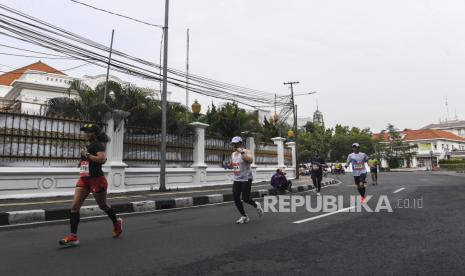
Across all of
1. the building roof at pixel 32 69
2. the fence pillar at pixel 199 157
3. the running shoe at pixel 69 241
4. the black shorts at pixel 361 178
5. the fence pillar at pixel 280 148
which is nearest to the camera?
the running shoe at pixel 69 241

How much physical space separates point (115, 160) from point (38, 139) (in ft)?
7.89

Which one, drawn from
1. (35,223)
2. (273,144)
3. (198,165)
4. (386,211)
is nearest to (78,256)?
(35,223)

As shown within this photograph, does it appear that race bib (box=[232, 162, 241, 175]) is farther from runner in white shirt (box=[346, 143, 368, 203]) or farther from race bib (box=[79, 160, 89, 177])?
runner in white shirt (box=[346, 143, 368, 203])

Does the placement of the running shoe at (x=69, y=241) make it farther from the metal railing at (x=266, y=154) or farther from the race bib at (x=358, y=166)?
the metal railing at (x=266, y=154)

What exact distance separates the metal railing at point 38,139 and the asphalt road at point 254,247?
444cm

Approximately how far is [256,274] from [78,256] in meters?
2.14

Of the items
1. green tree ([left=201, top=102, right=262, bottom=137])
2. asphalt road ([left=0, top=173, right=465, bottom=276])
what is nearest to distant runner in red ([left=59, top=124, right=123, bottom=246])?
asphalt road ([left=0, top=173, right=465, bottom=276])

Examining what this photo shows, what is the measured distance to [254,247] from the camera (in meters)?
4.38

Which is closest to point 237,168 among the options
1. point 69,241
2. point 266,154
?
point 69,241

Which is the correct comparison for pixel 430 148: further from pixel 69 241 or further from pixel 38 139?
pixel 69 241

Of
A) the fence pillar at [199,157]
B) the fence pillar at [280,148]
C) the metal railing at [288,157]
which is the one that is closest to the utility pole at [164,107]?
the fence pillar at [199,157]

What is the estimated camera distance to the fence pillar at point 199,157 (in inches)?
593

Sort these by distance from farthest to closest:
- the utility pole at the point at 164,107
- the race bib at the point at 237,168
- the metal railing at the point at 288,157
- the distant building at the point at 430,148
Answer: the distant building at the point at 430,148, the metal railing at the point at 288,157, the utility pole at the point at 164,107, the race bib at the point at 237,168

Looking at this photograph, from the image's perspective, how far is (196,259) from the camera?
12.6 ft
